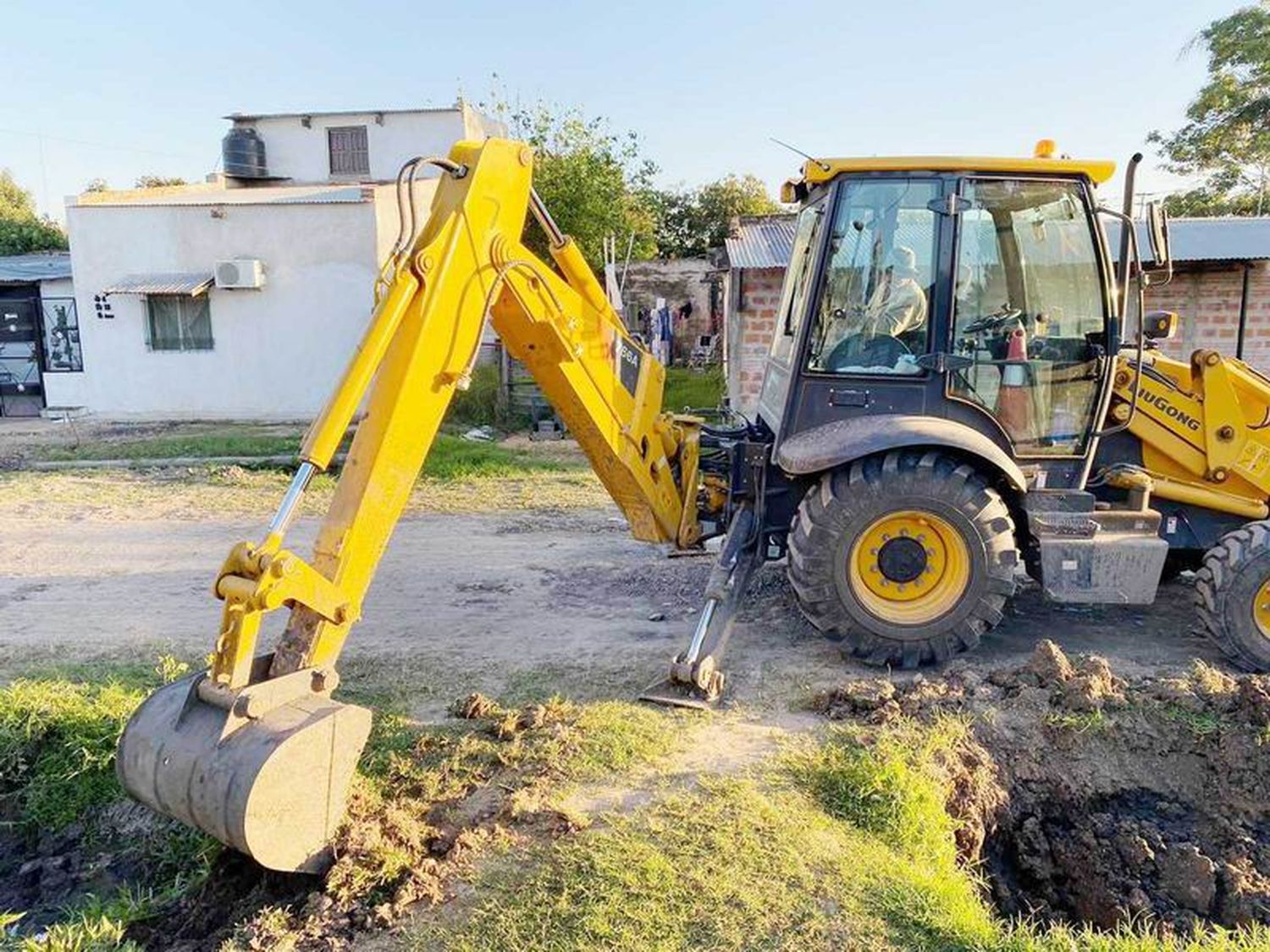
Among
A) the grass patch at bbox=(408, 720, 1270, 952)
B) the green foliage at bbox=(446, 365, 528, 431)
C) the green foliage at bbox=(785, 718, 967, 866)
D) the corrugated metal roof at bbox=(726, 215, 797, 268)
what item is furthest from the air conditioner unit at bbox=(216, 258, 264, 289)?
the grass patch at bbox=(408, 720, 1270, 952)

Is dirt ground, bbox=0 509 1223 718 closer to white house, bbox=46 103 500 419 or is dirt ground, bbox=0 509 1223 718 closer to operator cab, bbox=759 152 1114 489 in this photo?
operator cab, bbox=759 152 1114 489

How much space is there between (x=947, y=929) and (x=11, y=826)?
373 cm

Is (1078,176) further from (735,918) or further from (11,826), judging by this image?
(11,826)

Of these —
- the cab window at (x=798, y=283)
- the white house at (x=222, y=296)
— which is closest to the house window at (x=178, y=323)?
the white house at (x=222, y=296)

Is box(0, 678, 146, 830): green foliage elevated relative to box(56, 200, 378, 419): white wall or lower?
lower

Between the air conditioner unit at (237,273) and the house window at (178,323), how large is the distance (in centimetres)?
82

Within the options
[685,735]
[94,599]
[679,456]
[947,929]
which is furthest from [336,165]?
[947,929]

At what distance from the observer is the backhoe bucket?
2945 millimetres

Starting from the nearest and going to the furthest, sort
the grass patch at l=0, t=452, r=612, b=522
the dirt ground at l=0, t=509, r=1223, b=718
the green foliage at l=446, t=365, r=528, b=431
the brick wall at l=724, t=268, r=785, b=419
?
the dirt ground at l=0, t=509, r=1223, b=718 → the grass patch at l=0, t=452, r=612, b=522 → the brick wall at l=724, t=268, r=785, b=419 → the green foliage at l=446, t=365, r=528, b=431

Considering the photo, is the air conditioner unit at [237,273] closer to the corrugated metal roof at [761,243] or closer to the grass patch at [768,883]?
the corrugated metal roof at [761,243]

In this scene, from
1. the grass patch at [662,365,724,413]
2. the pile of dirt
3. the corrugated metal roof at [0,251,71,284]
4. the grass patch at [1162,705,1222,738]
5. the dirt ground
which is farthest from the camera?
the corrugated metal roof at [0,251,71,284]

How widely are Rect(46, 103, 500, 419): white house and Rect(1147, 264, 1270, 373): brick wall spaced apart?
37.3 feet

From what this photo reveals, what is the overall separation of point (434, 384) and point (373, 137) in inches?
847

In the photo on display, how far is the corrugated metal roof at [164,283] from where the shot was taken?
15.9m
